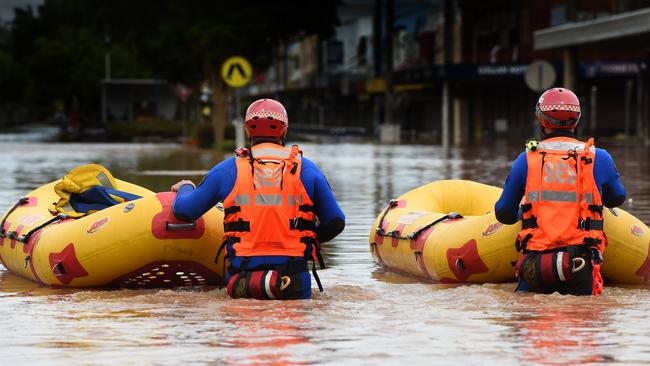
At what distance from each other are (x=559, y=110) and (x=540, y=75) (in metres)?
26.2

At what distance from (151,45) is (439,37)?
27.1m

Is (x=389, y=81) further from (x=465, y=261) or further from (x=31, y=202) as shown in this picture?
(x=465, y=261)

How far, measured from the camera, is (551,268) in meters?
9.79

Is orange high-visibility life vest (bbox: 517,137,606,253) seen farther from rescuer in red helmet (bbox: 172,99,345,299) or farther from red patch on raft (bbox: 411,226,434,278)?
red patch on raft (bbox: 411,226,434,278)

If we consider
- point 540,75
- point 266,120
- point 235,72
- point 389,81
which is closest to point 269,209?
point 266,120

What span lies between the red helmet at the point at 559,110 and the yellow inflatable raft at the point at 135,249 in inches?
86.9

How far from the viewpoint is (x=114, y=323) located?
870cm

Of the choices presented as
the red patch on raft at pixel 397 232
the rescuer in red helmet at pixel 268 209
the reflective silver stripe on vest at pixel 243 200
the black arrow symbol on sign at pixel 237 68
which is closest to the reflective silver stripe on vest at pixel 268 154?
the rescuer in red helmet at pixel 268 209

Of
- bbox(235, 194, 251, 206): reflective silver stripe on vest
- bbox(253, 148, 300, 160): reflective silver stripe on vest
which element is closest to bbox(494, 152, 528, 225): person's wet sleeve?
bbox(253, 148, 300, 160): reflective silver stripe on vest

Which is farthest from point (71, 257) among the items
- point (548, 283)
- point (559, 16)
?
point (559, 16)

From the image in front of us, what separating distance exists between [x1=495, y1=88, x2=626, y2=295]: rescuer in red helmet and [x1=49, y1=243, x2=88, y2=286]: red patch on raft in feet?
9.08

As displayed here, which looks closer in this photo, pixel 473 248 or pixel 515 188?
pixel 515 188

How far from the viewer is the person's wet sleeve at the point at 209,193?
32.0 feet

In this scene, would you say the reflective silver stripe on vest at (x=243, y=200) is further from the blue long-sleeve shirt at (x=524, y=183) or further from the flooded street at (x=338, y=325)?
the blue long-sleeve shirt at (x=524, y=183)
